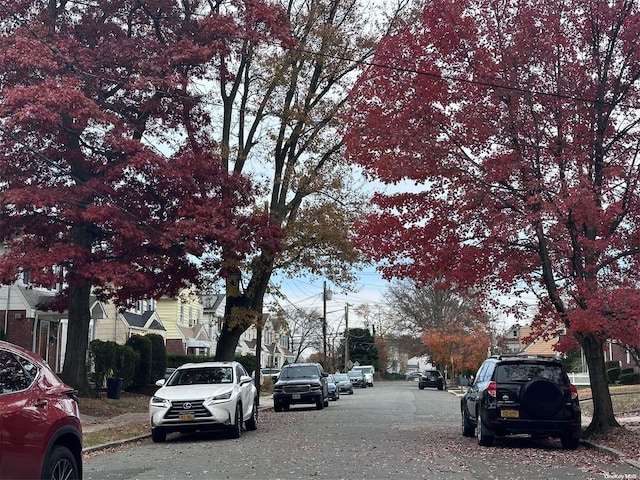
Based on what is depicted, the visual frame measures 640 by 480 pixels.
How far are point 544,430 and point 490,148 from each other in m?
5.86

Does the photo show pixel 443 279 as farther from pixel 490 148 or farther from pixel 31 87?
pixel 31 87

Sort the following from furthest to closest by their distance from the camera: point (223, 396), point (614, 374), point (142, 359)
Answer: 1. point (614, 374)
2. point (142, 359)
3. point (223, 396)

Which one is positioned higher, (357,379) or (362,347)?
(362,347)

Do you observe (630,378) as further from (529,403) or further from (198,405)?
(198,405)

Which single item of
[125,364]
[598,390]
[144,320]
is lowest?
[598,390]

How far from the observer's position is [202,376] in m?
17.5

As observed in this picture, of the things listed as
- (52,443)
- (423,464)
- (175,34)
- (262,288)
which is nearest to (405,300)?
(262,288)

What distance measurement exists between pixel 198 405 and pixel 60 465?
8593 millimetres

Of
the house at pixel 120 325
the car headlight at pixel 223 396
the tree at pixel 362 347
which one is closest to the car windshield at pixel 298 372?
the car headlight at pixel 223 396

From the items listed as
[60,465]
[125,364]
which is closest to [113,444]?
[60,465]

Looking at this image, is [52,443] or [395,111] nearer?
[52,443]

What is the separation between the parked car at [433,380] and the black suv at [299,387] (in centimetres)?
3307

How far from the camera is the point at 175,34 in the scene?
78.8 ft

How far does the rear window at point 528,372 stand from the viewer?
1482 centimetres
